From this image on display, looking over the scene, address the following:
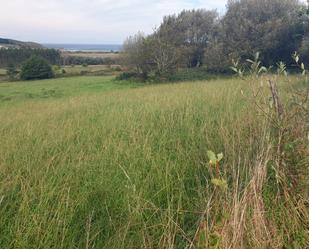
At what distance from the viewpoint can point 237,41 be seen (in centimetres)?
3278

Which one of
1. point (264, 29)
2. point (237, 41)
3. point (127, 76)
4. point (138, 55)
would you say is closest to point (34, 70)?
point (127, 76)

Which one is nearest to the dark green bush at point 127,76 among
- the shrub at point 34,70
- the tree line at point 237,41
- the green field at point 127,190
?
the tree line at point 237,41

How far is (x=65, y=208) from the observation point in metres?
2.86

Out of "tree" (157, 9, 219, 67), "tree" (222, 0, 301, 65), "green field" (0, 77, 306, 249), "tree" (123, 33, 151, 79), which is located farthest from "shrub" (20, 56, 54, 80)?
"green field" (0, 77, 306, 249)

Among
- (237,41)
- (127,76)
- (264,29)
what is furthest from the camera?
(127,76)

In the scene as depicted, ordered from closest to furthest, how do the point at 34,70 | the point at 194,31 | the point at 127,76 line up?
the point at 127,76 < the point at 194,31 < the point at 34,70

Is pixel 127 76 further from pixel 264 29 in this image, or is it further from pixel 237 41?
pixel 264 29

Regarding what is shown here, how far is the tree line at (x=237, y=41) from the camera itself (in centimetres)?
3067

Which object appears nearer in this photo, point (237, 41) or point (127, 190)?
point (127, 190)

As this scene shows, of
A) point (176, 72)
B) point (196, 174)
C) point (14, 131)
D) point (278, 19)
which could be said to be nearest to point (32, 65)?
point (176, 72)

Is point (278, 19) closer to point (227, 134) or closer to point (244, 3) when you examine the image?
point (244, 3)

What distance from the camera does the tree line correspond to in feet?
101

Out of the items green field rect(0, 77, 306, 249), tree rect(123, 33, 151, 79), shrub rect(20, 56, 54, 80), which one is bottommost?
shrub rect(20, 56, 54, 80)

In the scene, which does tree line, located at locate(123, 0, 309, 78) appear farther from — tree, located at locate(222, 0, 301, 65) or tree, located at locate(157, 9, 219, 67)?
tree, located at locate(157, 9, 219, 67)
